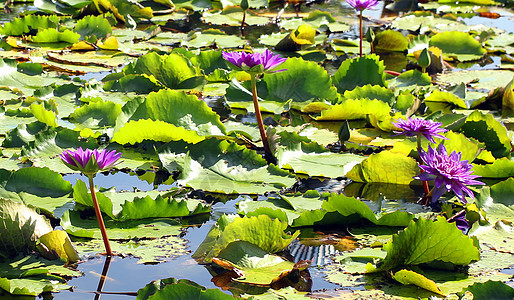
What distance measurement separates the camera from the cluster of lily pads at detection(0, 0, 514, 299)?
1721 millimetres

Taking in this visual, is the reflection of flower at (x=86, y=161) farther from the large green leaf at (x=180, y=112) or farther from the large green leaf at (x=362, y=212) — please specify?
the large green leaf at (x=180, y=112)

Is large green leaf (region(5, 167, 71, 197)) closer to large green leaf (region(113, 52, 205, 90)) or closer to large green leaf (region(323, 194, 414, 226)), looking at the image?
large green leaf (region(323, 194, 414, 226))

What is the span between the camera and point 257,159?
8.07 ft

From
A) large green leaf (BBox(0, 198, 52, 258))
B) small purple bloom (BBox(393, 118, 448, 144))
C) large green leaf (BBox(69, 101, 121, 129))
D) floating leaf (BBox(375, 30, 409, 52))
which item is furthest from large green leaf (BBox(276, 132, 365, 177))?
floating leaf (BBox(375, 30, 409, 52))

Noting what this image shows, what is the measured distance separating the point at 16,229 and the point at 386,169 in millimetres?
1306

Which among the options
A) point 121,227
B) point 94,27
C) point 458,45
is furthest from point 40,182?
point 458,45

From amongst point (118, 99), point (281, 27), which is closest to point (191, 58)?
Result: point (118, 99)

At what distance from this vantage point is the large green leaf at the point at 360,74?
3.44m

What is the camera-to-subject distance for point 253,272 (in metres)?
1.70


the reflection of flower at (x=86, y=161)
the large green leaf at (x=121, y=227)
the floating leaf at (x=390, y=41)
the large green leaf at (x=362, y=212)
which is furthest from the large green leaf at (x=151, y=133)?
the floating leaf at (x=390, y=41)

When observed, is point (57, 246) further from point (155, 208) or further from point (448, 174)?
point (448, 174)

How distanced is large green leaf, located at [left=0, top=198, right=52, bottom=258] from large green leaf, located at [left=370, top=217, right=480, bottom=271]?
90cm

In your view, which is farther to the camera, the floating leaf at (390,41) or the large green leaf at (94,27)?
the floating leaf at (390,41)

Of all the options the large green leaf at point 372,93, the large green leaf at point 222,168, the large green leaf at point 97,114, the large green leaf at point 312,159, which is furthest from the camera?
the large green leaf at point 372,93
